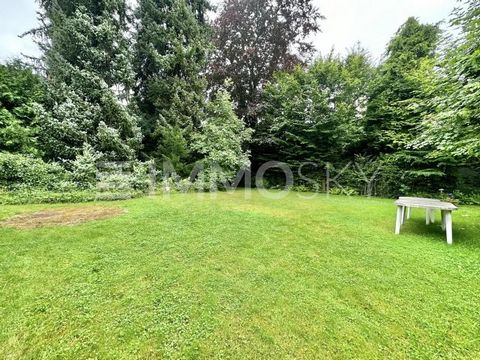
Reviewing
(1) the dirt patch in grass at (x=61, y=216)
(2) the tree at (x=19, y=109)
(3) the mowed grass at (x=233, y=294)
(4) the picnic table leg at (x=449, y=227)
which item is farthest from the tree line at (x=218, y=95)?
(3) the mowed grass at (x=233, y=294)

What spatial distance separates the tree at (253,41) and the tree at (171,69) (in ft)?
4.68

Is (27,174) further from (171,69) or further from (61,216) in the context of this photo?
(171,69)

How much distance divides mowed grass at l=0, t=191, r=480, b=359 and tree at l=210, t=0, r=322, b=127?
9.18 m

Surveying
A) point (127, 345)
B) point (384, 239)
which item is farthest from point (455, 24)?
point (127, 345)

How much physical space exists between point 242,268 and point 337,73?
10.2m

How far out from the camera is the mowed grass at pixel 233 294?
1.70 meters

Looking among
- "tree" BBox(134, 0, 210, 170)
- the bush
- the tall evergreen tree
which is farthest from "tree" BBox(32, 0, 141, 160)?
the tall evergreen tree

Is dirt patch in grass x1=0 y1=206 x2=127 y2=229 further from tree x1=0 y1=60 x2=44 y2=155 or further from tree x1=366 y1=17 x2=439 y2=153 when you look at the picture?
tree x1=366 y1=17 x2=439 y2=153

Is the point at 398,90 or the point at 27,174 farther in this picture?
the point at 398,90

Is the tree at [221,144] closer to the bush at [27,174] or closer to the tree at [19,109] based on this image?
the bush at [27,174]

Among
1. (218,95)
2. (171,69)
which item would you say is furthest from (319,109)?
→ (171,69)

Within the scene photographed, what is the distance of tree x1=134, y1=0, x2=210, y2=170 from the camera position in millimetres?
9688

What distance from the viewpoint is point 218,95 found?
392 inches

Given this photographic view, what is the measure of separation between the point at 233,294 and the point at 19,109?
32.5ft
